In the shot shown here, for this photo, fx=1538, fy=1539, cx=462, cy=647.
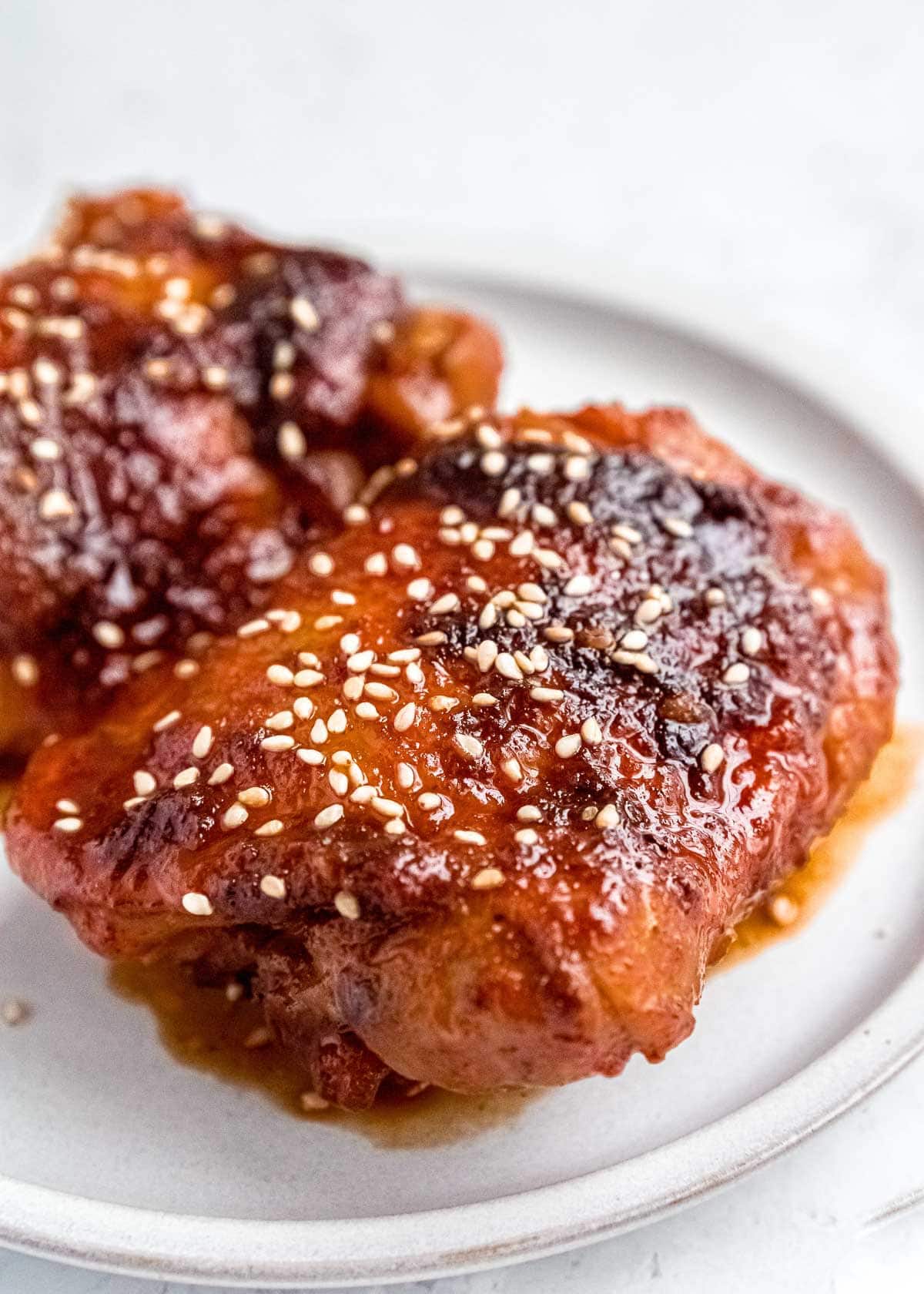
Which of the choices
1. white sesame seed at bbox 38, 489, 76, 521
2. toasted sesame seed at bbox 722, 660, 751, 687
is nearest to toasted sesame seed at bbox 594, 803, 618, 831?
toasted sesame seed at bbox 722, 660, 751, 687

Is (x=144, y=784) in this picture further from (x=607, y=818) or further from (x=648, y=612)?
(x=648, y=612)

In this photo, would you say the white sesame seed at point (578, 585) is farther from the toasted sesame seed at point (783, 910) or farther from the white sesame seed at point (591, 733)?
the toasted sesame seed at point (783, 910)

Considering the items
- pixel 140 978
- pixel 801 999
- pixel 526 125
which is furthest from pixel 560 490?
pixel 526 125

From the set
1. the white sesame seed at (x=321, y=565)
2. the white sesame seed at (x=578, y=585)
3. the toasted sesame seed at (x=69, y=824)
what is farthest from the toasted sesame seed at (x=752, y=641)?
the toasted sesame seed at (x=69, y=824)

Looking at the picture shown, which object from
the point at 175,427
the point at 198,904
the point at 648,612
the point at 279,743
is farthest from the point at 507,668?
the point at 175,427

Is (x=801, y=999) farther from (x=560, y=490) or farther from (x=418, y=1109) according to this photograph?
(x=560, y=490)

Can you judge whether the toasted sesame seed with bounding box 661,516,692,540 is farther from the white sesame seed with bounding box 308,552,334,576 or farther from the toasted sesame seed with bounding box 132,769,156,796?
the toasted sesame seed with bounding box 132,769,156,796
